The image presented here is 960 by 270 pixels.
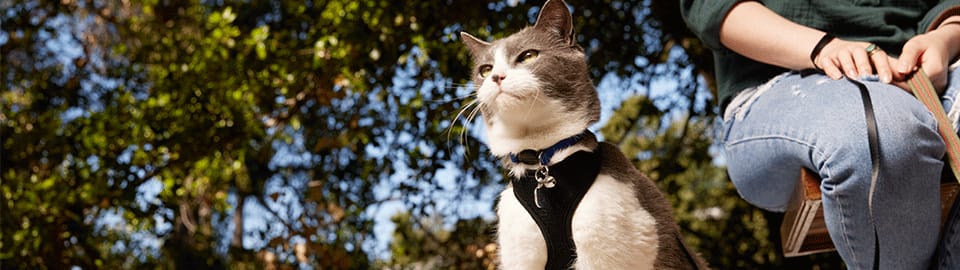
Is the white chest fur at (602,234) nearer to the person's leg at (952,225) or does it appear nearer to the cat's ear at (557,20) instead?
the cat's ear at (557,20)

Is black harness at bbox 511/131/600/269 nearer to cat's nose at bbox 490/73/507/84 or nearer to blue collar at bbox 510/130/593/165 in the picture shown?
blue collar at bbox 510/130/593/165

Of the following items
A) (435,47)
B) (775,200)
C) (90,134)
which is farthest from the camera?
(90,134)

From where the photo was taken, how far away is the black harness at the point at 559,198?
1557 millimetres

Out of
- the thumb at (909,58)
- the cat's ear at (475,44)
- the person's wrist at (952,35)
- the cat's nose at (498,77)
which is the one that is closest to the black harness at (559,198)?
Answer: the cat's nose at (498,77)

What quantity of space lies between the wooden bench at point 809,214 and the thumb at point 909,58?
281 mm

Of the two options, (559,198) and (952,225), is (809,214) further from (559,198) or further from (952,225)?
(559,198)

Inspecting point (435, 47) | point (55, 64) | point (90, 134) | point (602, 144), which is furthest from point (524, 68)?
point (55, 64)

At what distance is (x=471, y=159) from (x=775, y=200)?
5.18 ft

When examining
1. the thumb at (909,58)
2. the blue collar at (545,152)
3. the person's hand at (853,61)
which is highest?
the blue collar at (545,152)

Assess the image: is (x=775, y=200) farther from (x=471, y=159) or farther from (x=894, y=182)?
(x=471, y=159)

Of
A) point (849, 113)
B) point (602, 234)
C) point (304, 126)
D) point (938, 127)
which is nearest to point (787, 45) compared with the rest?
point (849, 113)

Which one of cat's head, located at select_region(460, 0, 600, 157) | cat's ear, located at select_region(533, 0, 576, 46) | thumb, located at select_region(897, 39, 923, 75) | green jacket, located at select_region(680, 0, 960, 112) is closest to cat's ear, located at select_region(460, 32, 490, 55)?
cat's head, located at select_region(460, 0, 600, 157)

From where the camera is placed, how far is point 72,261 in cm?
365

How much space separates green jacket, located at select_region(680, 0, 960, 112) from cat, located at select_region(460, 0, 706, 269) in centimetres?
40
